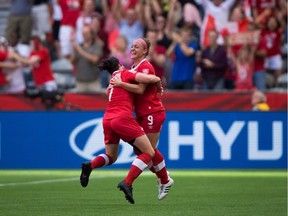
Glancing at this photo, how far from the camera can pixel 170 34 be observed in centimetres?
2173

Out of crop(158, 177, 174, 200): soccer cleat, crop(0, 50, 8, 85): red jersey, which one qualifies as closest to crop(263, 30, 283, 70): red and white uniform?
crop(0, 50, 8, 85): red jersey

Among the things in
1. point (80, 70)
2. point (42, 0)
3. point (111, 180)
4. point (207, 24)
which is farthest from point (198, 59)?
point (111, 180)

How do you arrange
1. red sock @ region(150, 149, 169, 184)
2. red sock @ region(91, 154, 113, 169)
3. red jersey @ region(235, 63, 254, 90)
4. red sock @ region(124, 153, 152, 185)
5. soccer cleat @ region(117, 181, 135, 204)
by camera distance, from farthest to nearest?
red jersey @ region(235, 63, 254, 90), red sock @ region(150, 149, 169, 184), red sock @ region(91, 154, 113, 169), red sock @ region(124, 153, 152, 185), soccer cleat @ region(117, 181, 135, 204)

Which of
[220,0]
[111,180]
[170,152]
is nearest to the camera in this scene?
[111,180]

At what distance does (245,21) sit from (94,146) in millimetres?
5410

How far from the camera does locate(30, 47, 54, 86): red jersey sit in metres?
20.5

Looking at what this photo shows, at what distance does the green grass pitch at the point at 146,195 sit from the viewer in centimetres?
Answer: 1079

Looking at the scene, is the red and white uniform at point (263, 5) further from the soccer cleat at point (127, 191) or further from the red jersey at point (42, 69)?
the soccer cleat at point (127, 191)

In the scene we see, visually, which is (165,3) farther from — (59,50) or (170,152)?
(170,152)

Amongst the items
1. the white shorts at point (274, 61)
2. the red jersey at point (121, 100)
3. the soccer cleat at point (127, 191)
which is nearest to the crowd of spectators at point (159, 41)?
the white shorts at point (274, 61)

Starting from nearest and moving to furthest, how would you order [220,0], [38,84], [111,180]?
[111,180]
[38,84]
[220,0]

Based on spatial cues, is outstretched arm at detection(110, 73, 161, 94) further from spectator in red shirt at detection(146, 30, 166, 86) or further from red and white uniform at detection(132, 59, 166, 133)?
spectator in red shirt at detection(146, 30, 166, 86)

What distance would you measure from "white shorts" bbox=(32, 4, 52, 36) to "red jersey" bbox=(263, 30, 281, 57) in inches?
214

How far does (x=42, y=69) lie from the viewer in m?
20.6
